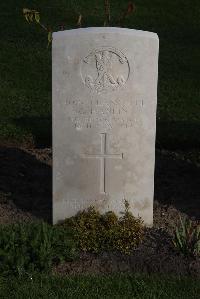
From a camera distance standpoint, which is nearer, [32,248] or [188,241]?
[32,248]

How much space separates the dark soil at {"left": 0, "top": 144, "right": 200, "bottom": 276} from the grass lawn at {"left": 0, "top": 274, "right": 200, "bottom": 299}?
176 mm

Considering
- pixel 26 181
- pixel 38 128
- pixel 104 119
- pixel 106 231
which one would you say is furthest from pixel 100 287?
pixel 38 128

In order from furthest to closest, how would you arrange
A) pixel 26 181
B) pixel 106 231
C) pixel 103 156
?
pixel 26 181, pixel 103 156, pixel 106 231

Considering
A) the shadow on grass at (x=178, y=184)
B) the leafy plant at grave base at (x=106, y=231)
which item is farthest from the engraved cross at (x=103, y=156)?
the shadow on grass at (x=178, y=184)

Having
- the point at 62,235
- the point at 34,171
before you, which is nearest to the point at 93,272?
the point at 62,235

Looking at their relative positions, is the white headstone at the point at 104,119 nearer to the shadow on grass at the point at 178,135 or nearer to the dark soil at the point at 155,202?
the dark soil at the point at 155,202

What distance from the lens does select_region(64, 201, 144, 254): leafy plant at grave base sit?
5336 millimetres

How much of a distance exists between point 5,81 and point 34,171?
427cm

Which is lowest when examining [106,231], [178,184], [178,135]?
[106,231]

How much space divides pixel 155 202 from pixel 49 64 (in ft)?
20.8

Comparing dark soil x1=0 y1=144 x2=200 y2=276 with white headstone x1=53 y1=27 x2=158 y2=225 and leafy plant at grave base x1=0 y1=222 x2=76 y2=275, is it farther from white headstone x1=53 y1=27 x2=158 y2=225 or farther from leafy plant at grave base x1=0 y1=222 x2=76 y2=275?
white headstone x1=53 y1=27 x2=158 y2=225

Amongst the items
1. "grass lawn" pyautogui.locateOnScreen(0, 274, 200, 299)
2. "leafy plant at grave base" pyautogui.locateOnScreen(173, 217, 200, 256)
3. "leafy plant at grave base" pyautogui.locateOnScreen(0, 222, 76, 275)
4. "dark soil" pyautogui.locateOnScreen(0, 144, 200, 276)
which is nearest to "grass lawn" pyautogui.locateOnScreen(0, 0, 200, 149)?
"dark soil" pyautogui.locateOnScreen(0, 144, 200, 276)

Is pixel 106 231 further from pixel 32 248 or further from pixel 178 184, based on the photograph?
pixel 178 184

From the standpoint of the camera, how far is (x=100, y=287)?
4762 millimetres
